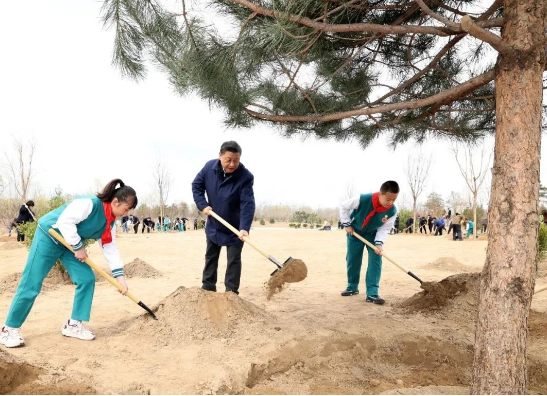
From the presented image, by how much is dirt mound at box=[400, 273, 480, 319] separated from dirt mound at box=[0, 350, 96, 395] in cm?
311

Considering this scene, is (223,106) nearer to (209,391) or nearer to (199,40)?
(199,40)

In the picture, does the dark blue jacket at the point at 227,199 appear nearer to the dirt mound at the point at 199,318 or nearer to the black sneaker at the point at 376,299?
the dirt mound at the point at 199,318

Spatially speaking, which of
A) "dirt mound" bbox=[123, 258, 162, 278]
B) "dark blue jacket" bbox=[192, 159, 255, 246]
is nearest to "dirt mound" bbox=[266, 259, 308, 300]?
"dark blue jacket" bbox=[192, 159, 255, 246]

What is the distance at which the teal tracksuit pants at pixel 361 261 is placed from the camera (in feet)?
15.7

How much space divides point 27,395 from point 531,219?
9.14 ft

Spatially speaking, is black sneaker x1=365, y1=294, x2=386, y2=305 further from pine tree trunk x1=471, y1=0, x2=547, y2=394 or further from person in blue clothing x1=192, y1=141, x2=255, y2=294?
pine tree trunk x1=471, y1=0, x2=547, y2=394

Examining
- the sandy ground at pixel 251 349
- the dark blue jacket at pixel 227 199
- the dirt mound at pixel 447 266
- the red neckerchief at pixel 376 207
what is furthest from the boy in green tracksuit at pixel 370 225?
the dirt mound at pixel 447 266

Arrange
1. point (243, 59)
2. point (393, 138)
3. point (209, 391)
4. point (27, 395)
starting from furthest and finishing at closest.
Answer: point (393, 138) < point (243, 59) < point (209, 391) < point (27, 395)

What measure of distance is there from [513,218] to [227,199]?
87.9 inches

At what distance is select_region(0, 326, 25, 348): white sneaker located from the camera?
2871mm

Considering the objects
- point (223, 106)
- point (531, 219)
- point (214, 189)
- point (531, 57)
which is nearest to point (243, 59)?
point (223, 106)

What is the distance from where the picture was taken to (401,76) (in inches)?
187

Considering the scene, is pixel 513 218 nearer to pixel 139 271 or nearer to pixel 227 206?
pixel 227 206

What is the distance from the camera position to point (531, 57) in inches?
96.4
